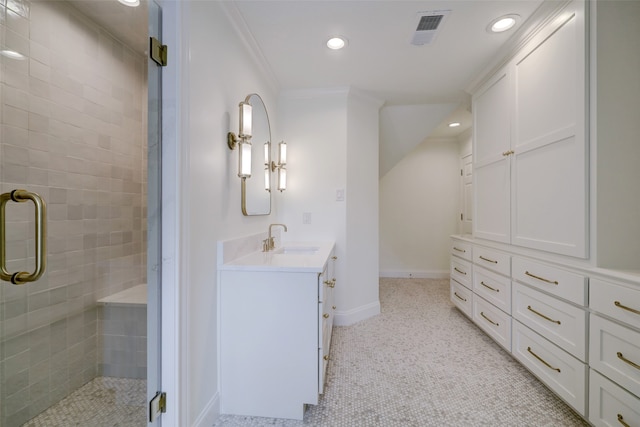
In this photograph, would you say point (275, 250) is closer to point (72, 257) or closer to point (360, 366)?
point (360, 366)

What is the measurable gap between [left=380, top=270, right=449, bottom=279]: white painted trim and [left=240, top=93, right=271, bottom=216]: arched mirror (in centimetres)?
299

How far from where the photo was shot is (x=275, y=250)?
7.36ft

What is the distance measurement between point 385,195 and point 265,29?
11.0 feet

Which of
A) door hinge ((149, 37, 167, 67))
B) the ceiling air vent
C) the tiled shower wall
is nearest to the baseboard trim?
the tiled shower wall

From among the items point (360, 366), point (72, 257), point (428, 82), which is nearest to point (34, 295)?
point (72, 257)

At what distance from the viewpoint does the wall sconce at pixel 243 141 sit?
5.51 ft

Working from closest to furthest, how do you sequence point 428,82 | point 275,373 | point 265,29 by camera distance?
1. point 275,373
2. point 265,29
3. point 428,82

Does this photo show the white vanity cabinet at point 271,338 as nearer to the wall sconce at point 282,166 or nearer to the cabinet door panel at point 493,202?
the wall sconce at point 282,166

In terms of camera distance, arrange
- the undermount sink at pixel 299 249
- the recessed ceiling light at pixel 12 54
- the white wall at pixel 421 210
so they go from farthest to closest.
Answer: the white wall at pixel 421 210 < the undermount sink at pixel 299 249 < the recessed ceiling light at pixel 12 54

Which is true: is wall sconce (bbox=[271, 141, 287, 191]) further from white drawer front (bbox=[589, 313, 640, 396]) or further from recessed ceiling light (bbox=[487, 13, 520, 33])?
white drawer front (bbox=[589, 313, 640, 396])

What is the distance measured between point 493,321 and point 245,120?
2445 mm

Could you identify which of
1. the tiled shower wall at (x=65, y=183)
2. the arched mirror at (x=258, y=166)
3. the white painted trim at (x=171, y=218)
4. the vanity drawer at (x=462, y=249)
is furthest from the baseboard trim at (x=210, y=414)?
the vanity drawer at (x=462, y=249)

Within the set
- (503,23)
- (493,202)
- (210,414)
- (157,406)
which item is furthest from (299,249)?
(503,23)

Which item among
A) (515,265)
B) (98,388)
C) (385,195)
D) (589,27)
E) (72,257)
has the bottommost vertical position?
(98,388)
